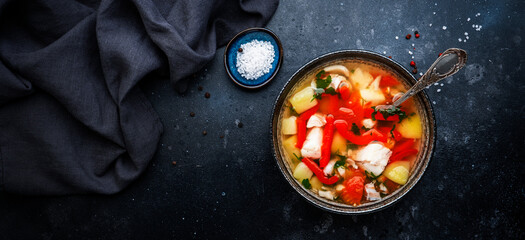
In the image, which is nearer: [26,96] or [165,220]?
[26,96]

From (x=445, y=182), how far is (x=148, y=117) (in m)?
1.56

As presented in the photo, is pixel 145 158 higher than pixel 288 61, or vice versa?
pixel 288 61

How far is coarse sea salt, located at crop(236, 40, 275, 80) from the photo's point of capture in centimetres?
180

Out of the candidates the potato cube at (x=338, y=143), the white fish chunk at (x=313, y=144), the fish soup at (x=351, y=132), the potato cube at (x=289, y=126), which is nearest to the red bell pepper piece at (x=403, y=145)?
the fish soup at (x=351, y=132)

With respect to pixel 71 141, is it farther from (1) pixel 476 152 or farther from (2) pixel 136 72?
(1) pixel 476 152

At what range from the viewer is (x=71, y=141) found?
5.85 feet

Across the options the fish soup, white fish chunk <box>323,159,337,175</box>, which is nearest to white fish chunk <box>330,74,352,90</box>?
the fish soup

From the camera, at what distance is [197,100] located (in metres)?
1.88

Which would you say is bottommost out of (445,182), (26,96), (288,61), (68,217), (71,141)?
(68,217)

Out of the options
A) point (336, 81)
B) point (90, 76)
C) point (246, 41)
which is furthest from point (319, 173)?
point (90, 76)

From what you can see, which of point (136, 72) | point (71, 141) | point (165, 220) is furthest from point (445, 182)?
point (71, 141)

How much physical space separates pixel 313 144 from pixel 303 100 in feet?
0.66

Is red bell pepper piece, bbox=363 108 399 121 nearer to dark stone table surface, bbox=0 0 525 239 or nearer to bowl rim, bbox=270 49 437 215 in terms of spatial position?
bowl rim, bbox=270 49 437 215

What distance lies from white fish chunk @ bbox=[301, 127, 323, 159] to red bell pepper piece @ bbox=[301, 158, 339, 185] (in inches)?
1.0
